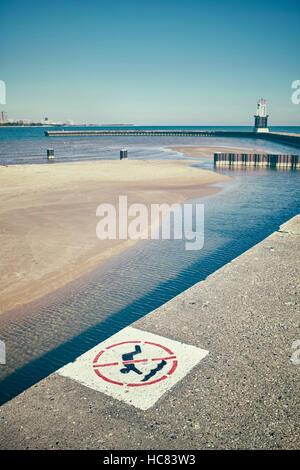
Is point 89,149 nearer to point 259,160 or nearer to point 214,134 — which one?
point 259,160

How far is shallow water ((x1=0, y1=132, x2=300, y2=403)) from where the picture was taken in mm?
5082

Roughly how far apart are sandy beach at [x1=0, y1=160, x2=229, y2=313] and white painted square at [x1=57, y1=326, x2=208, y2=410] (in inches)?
108

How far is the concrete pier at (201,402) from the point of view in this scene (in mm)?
3271

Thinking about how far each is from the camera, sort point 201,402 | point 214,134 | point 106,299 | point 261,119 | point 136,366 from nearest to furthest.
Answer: point 201,402 < point 136,366 < point 106,299 < point 261,119 < point 214,134

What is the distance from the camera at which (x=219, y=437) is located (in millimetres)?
3283

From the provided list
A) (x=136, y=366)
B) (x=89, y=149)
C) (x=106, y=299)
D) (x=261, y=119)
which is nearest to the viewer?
(x=136, y=366)

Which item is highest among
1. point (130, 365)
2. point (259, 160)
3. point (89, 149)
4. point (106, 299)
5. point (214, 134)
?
point (214, 134)

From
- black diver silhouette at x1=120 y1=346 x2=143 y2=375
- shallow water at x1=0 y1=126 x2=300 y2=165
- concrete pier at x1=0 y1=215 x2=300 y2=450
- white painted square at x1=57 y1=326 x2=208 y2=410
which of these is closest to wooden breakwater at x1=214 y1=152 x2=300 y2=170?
shallow water at x1=0 y1=126 x2=300 y2=165

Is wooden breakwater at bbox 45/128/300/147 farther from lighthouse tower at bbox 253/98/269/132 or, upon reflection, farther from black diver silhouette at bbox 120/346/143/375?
black diver silhouette at bbox 120/346/143/375

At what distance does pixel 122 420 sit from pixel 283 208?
13.4 metres

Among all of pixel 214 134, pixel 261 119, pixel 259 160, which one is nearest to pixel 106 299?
pixel 259 160

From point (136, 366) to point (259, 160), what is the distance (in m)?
29.6

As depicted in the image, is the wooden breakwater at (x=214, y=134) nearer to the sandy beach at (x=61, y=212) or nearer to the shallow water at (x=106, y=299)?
the sandy beach at (x=61, y=212)

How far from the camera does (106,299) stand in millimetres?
6762
